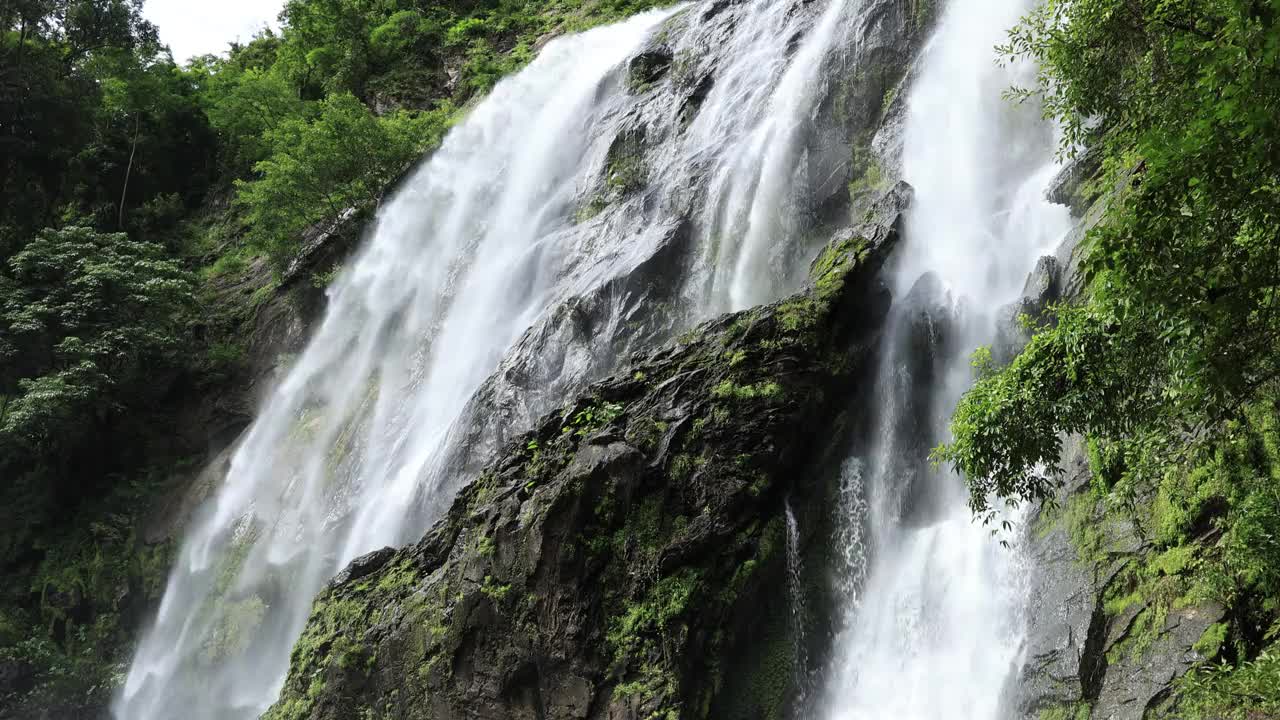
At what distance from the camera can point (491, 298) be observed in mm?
16812

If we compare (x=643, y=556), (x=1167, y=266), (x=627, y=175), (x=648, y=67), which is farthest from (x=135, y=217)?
(x=1167, y=266)

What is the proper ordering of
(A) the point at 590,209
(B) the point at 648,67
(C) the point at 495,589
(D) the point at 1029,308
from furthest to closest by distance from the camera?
1. (B) the point at 648,67
2. (A) the point at 590,209
3. (C) the point at 495,589
4. (D) the point at 1029,308

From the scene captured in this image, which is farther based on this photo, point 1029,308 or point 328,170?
point 328,170

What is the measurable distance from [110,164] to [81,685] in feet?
56.4

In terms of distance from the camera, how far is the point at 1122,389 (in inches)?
205

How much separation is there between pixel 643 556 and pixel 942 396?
165 inches

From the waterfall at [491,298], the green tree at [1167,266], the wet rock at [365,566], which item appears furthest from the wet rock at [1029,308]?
the wet rock at [365,566]

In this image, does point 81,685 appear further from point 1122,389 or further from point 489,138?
point 1122,389

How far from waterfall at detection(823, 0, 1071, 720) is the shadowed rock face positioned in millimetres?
680

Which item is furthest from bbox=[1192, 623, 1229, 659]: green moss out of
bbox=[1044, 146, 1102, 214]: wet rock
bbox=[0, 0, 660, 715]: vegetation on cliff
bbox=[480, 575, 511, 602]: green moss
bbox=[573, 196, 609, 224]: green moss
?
bbox=[0, 0, 660, 715]: vegetation on cliff

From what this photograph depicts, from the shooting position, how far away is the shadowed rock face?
8.77m

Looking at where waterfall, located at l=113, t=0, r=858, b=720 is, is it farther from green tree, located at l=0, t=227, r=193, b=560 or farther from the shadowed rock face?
green tree, located at l=0, t=227, r=193, b=560

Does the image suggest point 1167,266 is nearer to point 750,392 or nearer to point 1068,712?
point 1068,712

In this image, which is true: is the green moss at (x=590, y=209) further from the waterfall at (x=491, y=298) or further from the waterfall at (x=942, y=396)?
the waterfall at (x=942, y=396)
